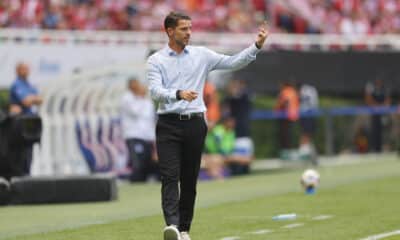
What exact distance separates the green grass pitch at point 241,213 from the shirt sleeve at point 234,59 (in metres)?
1.61

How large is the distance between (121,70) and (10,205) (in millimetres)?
5929

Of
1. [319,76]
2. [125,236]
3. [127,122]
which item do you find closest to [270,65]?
[319,76]

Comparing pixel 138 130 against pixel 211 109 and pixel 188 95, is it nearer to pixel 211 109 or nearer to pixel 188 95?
pixel 211 109

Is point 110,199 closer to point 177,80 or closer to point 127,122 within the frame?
point 127,122

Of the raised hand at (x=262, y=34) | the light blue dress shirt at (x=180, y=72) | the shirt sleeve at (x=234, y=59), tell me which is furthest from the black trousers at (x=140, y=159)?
the raised hand at (x=262, y=34)

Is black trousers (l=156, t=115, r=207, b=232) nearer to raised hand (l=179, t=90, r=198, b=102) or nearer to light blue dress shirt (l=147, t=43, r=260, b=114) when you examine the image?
light blue dress shirt (l=147, t=43, r=260, b=114)

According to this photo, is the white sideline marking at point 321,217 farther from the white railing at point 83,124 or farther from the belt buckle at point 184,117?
the white railing at point 83,124

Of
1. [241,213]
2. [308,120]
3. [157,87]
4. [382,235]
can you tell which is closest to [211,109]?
[308,120]

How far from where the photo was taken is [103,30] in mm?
28594

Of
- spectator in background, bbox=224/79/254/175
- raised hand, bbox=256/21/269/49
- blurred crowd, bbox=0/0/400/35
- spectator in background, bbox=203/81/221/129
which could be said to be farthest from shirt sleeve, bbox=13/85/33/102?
raised hand, bbox=256/21/269/49

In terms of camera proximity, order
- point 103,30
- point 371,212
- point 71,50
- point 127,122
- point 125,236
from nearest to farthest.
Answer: point 125,236 < point 371,212 < point 127,122 < point 71,50 < point 103,30

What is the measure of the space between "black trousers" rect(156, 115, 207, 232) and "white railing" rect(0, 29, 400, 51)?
1410 centimetres

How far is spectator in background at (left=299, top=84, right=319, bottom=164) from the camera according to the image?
1035 inches

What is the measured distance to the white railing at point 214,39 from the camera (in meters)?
25.9
